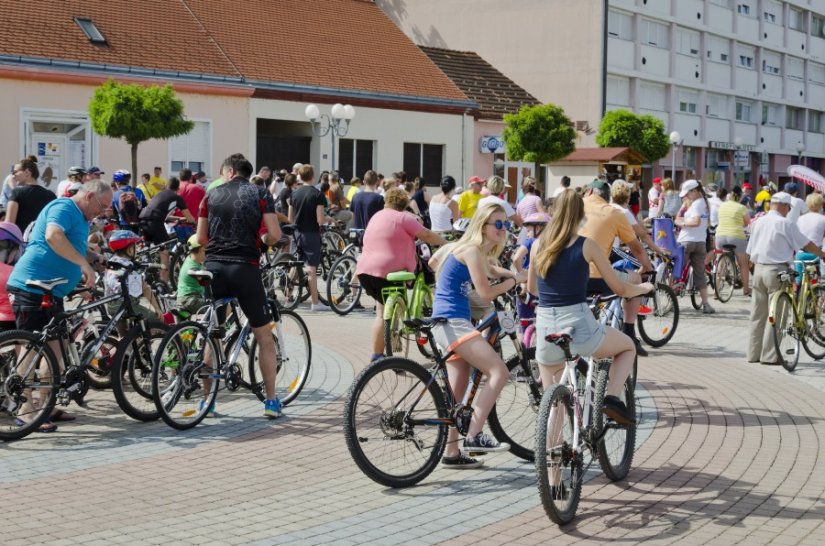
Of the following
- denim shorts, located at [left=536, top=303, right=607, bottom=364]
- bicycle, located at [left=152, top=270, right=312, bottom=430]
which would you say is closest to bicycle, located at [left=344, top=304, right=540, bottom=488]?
denim shorts, located at [left=536, top=303, right=607, bottom=364]

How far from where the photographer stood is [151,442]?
7785 millimetres

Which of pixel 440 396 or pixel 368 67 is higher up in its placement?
pixel 368 67

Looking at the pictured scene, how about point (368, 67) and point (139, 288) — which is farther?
point (368, 67)

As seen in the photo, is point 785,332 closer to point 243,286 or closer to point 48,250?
point 243,286

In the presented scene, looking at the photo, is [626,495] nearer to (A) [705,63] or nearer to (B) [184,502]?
(B) [184,502]

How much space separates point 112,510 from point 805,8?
67.6 metres

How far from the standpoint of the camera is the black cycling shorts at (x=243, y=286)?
8.14 meters

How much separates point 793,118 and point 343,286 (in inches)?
2270

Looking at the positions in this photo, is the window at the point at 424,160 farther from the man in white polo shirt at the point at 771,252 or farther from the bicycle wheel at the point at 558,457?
the bicycle wheel at the point at 558,457

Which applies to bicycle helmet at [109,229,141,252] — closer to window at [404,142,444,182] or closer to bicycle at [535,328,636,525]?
bicycle at [535,328,636,525]

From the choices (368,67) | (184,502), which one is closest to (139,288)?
(184,502)

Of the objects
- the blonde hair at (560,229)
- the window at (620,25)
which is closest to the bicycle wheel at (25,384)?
the blonde hair at (560,229)

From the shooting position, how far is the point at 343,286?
15.5 metres

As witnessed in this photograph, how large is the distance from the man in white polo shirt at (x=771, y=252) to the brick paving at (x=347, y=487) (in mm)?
2328
